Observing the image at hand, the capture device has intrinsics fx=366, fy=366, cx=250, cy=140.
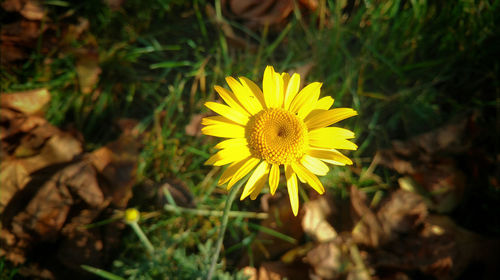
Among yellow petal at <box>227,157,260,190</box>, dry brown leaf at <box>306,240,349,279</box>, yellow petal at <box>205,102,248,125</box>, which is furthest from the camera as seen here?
dry brown leaf at <box>306,240,349,279</box>

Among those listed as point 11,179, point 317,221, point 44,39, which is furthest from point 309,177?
point 44,39

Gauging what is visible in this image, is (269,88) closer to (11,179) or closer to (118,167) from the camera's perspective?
(118,167)

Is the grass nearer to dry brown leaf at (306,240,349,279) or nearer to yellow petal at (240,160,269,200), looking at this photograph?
dry brown leaf at (306,240,349,279)

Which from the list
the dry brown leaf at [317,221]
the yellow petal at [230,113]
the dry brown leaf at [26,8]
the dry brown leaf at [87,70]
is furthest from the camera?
the dry brown leaf at [87,70]

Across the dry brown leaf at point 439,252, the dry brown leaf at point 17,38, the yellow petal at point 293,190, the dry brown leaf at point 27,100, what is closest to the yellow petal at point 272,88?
the yellow petal at point 293,190

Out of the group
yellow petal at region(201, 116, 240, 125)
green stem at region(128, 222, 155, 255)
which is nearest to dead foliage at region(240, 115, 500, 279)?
green stem at region(128, 222, 155, 255)

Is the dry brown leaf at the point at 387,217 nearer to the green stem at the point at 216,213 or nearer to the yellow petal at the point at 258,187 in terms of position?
the green stem at the point at 216,213
